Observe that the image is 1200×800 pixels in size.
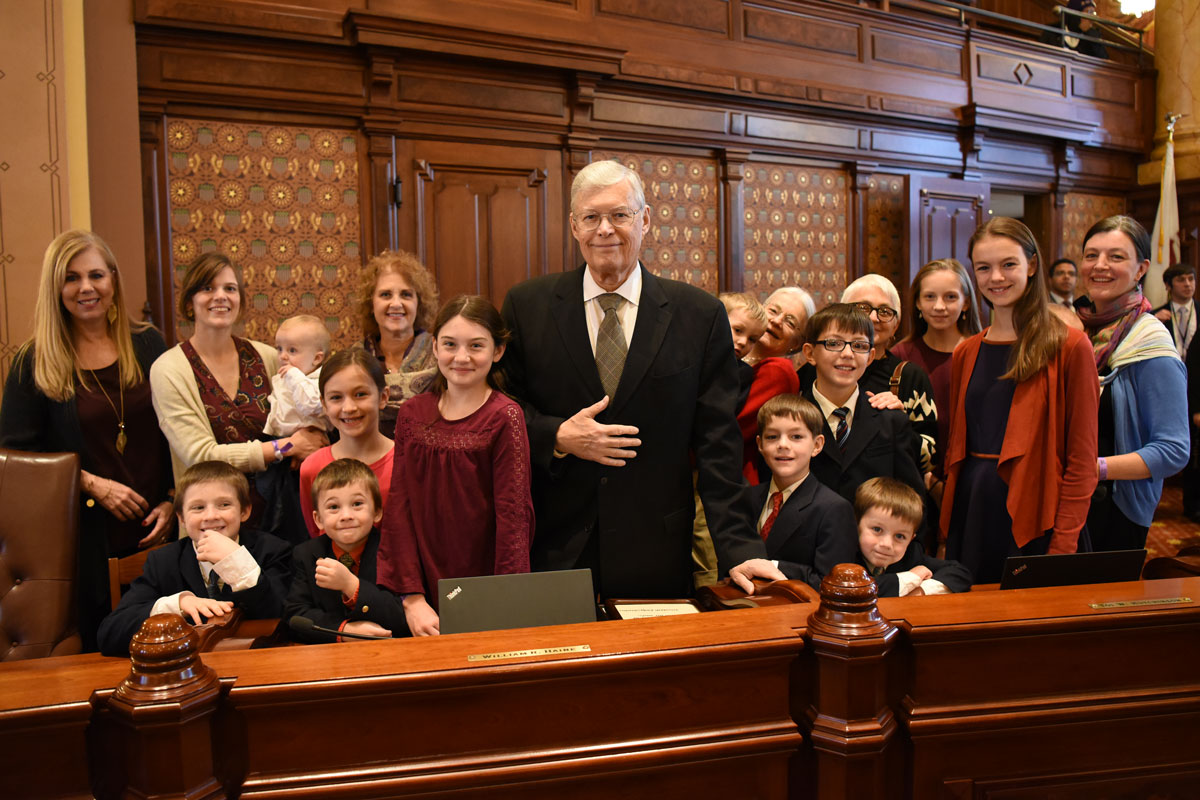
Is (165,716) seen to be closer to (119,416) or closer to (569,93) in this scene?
(119,416)

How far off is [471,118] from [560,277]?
11.2ft

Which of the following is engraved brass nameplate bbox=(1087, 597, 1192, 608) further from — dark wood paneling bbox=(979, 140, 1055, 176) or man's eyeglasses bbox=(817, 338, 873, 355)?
dark wood paneling bbox=(979, 140, 1055, 176)

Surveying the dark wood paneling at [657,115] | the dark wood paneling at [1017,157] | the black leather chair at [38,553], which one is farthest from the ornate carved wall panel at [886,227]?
the black leather chair at [38,553]

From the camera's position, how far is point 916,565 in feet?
6.90

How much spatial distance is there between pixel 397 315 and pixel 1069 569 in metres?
1.98

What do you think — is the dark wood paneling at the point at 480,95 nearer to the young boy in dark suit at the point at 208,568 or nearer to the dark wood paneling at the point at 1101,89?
the young boy in dark suit at the point at 208,568

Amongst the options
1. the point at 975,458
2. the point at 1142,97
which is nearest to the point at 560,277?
the point at 975,458

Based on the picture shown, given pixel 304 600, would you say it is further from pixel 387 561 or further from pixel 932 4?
pixel 932 4

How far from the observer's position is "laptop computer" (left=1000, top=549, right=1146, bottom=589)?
1.62 m

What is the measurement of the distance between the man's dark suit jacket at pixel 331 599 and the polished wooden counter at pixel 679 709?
1.66 feet

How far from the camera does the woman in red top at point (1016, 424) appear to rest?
80.8 inches

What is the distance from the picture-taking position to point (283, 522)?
7.68 feet

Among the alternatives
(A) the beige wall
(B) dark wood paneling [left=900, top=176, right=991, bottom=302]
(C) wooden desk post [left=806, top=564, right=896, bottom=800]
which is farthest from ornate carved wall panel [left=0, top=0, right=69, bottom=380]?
(B) dark wood paneling [left=900, top=176, right=991, bottom=302]

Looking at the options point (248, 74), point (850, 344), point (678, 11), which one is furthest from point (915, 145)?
point (850, 344)
